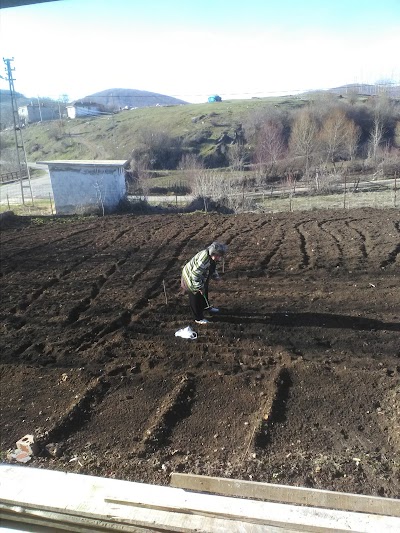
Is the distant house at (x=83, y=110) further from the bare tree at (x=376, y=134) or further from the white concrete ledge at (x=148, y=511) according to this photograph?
the white concrete ledge at (x=148, y=511)

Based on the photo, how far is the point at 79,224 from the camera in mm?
17109

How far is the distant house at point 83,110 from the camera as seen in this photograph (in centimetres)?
8638

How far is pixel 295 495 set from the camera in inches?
69.0

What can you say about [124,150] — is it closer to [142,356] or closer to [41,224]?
[41,224]

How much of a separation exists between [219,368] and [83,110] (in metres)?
92.8

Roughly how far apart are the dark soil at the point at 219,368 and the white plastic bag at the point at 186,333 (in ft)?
0.38

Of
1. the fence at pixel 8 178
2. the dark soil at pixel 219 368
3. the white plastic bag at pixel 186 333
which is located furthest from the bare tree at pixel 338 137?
the white plastic bag at pixel 186 333

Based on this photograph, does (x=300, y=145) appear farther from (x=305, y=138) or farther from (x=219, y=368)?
(x=219, y=368)

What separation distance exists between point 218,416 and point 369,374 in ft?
6.63

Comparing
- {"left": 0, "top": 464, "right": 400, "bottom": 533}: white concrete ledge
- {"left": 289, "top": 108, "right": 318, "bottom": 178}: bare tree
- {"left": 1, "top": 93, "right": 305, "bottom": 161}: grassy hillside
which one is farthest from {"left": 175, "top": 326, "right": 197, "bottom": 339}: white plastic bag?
{"left": 1, "top": 93, "right": 305, "bottom": 161}: grassy hillside

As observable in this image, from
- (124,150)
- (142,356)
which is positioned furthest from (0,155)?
(142,356)

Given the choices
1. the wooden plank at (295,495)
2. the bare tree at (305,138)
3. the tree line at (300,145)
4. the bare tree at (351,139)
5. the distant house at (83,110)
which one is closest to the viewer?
the wooden plank at (295,495)

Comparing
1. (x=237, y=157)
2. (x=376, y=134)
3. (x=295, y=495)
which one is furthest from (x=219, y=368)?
(x=237, y=157)

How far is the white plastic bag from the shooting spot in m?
6.46
